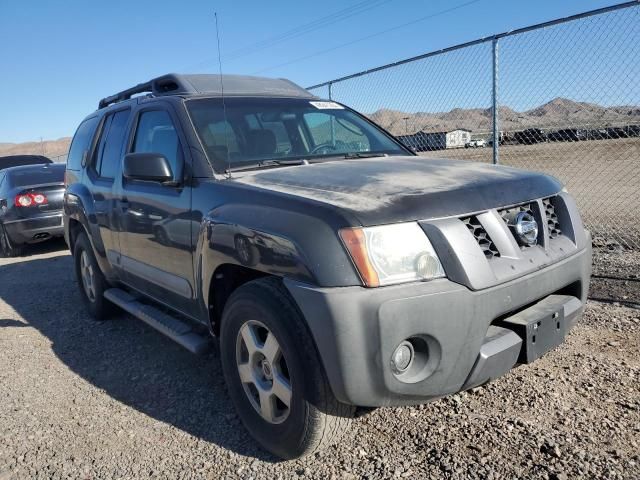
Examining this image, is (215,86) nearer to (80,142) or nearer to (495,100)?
(80,142)

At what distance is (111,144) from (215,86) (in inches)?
46.1

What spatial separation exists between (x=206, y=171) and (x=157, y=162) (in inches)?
12.1

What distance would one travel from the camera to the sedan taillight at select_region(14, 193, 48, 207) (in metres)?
8.83

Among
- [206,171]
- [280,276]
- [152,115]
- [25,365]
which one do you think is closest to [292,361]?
[280,276]

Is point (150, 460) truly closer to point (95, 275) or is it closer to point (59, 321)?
point (95, 275)

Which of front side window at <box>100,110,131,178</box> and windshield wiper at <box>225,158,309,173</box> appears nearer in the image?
windshield wiper at <box>225,158,309,173</box>

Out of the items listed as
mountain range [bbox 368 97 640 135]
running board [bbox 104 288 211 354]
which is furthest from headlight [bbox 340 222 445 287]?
mountain range [bbox 368 97 640 135]

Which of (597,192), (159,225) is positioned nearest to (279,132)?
(159,225)

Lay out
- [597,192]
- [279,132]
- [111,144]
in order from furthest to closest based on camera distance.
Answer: [597,192]
[111,144]
[279,132]

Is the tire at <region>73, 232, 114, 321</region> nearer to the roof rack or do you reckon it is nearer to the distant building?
the roof rack

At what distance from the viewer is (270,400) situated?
2588 millimetres

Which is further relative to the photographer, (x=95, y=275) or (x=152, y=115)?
(x=95, y=275)

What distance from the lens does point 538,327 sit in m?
2.45

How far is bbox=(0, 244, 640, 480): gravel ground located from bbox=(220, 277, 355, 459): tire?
0.57 feet
